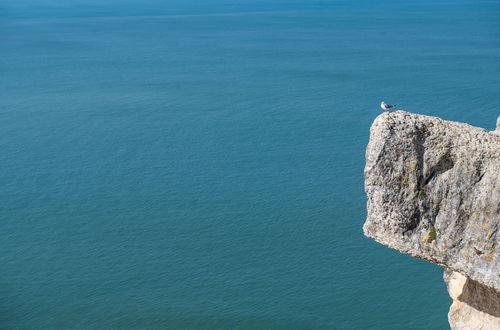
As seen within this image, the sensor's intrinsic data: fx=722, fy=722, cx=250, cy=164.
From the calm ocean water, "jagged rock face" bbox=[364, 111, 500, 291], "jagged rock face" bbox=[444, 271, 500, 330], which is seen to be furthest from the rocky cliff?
the calm ocean water

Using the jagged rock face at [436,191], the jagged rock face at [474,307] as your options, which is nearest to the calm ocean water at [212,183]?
the jagged rock face at [474,307]

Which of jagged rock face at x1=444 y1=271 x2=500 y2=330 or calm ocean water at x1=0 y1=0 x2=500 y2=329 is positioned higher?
calm ocean water at x1=0 y1=0 x2=500 y2=329

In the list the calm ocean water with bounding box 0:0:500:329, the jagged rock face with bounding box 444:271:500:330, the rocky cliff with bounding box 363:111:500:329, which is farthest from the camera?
the calm ocean water with bounding box 0:0:500:329

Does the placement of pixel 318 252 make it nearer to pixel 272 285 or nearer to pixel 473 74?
pixel 272 285

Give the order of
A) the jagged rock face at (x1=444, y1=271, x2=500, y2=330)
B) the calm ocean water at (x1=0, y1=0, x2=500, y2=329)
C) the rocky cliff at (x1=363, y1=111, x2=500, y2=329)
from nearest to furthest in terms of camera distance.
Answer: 1. the rocky cliff at (x1=363, y1=111, x2=500, y2=329)
2. the jagged rock face at (x1=444, y1=271, x2=500, y2=330)
3. the calm ocean water at (x1=0, y1=0, x2=500, y2=329)

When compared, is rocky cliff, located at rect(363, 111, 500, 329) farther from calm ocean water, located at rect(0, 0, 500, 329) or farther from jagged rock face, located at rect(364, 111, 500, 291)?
calm ocean water, located at rect(0, 0, 500, 329)

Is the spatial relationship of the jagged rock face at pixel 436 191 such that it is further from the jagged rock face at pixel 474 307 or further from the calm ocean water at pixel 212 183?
the calm ocean water at pixel 212 183

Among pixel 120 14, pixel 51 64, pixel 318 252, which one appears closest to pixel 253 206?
pixel 318 252

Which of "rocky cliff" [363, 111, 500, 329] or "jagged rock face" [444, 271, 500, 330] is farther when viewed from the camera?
"jagged rock face" [444, 271, 500, 330]
